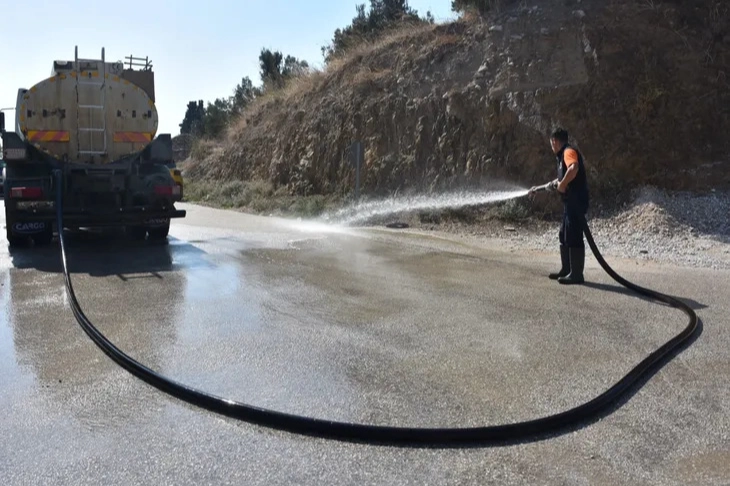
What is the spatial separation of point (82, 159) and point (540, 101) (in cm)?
1023

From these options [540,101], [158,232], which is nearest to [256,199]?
[158,232]

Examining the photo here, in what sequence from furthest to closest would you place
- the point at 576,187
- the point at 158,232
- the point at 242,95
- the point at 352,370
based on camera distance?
the point at 242,95 → the point at 158,232 → the point at 576,187 → the point at 352,370

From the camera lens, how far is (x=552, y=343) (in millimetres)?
5570

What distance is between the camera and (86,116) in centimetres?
1108

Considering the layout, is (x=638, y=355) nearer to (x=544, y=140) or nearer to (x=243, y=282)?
(x=243, y=282)

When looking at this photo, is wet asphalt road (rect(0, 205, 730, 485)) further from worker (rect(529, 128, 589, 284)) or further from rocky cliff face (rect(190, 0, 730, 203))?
rocky cliff face (rect(190, 0, 730, 203))

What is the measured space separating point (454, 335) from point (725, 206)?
29.0ft

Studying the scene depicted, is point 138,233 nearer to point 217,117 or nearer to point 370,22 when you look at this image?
point 370,22

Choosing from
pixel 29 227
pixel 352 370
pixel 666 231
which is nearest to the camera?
pixel 352 370

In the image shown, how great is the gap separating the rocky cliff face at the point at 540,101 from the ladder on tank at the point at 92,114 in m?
8.67

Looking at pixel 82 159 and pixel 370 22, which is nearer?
pixel 82 159

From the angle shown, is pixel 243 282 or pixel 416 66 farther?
pixel 416 66

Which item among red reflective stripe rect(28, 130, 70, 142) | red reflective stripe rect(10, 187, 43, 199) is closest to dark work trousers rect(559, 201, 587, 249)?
red reflective stripe rect(10, 187, 43, 199)

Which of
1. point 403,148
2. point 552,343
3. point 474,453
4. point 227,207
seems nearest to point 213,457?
point 474,453
